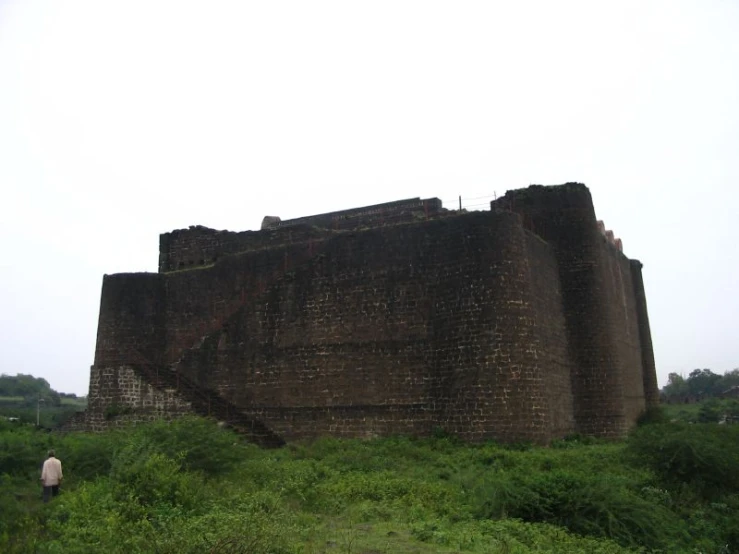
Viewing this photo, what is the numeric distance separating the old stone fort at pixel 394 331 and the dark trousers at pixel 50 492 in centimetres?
676

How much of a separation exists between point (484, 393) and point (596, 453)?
2.65 metres

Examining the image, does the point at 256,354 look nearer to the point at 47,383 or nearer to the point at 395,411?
the point at 395,411

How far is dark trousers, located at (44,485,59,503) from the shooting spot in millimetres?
11600

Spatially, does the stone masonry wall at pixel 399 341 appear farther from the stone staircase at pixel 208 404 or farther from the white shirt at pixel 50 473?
the white shirt at pixel 50 473

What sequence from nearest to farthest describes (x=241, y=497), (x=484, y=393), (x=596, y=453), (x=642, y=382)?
(x=241, y=497) → (x=596, y=453) → (x=484, y=393) → (x=642, y=382)

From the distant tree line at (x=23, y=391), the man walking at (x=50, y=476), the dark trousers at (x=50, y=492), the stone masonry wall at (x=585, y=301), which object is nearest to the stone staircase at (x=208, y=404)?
the dark trousers at (x=50, y=492)

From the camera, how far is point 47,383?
4860 inches

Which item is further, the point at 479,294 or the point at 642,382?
the point at 642,382

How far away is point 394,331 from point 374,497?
647cm

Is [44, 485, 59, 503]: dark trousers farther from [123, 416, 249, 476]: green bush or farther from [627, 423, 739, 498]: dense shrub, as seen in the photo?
[627, 423, 739, 498]: dense shrub

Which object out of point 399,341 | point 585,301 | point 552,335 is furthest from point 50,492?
point 585,301

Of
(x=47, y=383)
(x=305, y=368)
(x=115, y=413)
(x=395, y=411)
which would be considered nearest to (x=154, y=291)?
(x=115, y=413)

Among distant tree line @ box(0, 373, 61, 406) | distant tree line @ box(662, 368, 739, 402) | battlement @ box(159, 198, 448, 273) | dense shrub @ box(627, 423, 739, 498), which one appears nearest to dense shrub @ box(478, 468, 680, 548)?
dense shrub @ box(627, 423, 739, 498)

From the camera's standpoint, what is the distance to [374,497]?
38.4 feet
